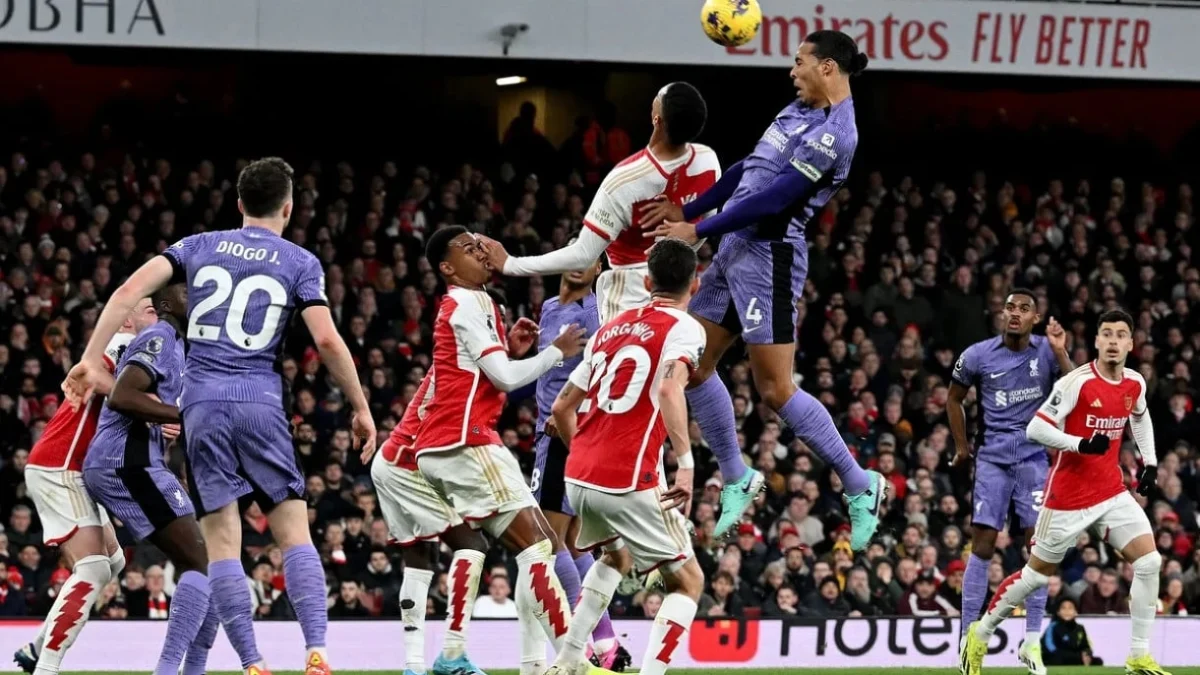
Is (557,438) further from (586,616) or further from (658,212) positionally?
(586,616)

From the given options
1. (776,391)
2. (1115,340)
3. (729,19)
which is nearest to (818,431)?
(776,391)

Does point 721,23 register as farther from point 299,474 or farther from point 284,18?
point 284,18

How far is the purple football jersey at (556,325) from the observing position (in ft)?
38.6

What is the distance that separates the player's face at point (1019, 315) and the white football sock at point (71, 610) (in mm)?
6882

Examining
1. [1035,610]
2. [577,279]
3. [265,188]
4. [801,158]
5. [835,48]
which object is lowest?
[1035,610]

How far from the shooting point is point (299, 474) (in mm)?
8625

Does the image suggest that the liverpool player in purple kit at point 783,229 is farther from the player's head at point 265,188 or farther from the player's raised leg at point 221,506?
the player's raised leg at point 221,506

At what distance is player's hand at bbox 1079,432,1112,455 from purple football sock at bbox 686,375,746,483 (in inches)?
110

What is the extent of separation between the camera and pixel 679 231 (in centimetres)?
935

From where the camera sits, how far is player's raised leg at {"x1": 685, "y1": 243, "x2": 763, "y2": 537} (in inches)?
390

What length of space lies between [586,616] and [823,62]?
10.1ft

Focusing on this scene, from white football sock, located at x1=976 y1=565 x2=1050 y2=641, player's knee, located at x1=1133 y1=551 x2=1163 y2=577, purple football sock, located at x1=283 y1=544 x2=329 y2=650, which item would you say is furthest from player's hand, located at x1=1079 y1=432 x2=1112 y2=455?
purple football sock, located at x1=283 y1=544 x2=329 y2=650

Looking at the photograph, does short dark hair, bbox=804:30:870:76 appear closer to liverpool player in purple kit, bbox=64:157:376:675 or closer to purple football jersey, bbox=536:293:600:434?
purple football jersey, bbox=536:293:600:434

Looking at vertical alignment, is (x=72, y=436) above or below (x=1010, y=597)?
above
